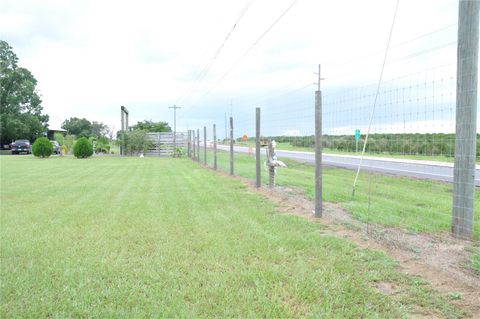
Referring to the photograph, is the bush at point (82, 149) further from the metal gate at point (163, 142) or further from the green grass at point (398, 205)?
the green grass at point (398, 205)

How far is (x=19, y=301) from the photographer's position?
3.39m

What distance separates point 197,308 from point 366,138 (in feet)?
14.9

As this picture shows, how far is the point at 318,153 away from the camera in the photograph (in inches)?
264

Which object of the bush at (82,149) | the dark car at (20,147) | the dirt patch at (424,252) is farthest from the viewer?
the dark car at (20,147)

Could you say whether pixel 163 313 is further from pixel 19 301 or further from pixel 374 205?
pixel 374 205

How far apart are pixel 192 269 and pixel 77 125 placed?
280 ft

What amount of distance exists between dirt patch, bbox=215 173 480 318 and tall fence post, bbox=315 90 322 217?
0.78ft

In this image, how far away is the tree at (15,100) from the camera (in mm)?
45469

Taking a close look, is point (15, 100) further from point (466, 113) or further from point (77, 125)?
point (466, 113)

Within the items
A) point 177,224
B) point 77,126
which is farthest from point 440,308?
point 77,126

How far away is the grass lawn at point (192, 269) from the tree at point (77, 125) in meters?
79.8

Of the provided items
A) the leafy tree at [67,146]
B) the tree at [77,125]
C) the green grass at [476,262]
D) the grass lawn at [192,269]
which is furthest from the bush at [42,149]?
the tree at [77,125]

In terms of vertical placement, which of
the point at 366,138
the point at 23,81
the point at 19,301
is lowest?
the point at 19,301

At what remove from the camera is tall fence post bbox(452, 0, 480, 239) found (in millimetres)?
4777
